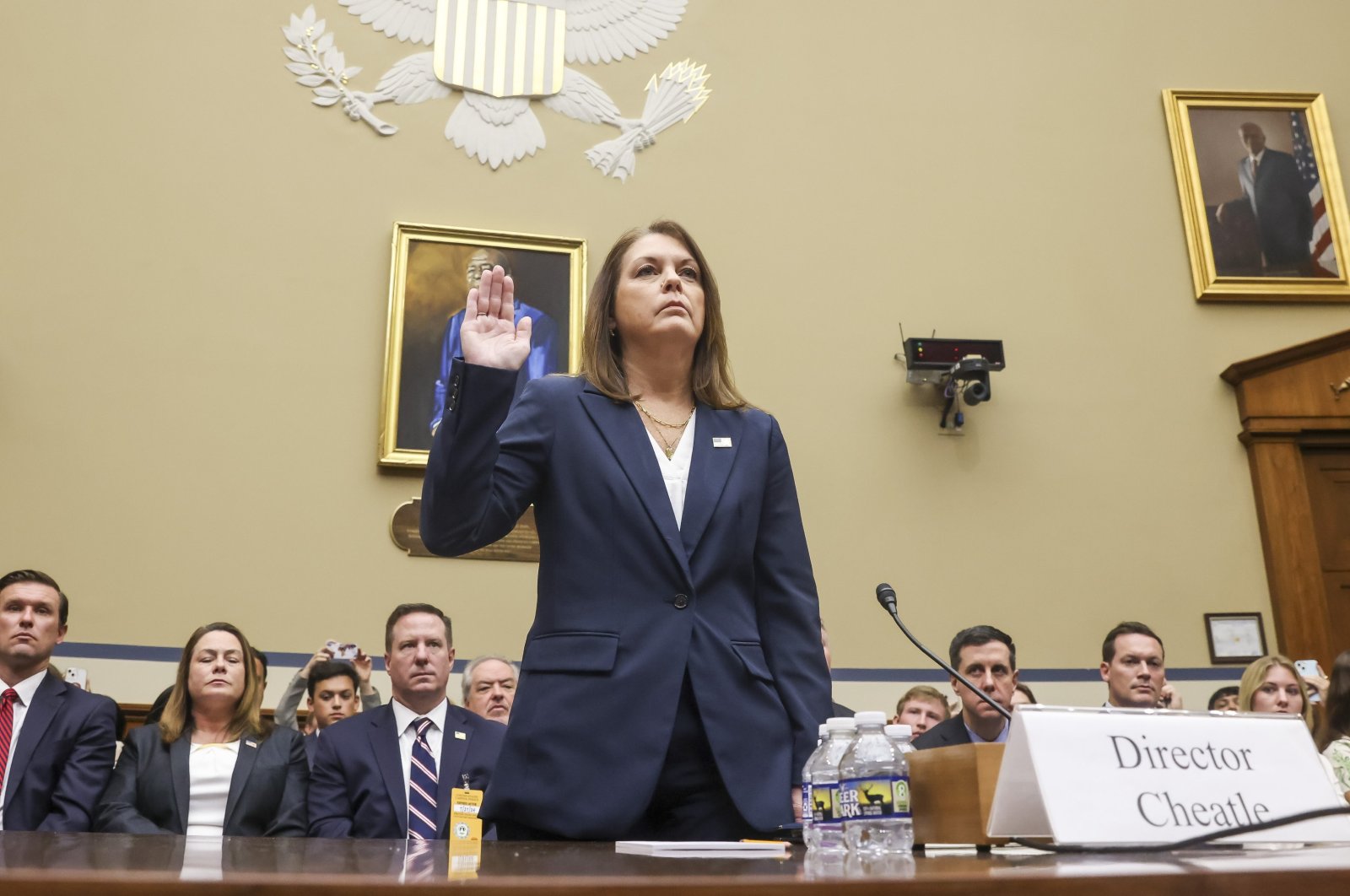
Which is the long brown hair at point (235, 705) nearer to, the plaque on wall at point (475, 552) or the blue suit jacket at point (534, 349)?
the plaque on wall at point (475, 552)

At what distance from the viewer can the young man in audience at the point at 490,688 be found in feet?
16.3

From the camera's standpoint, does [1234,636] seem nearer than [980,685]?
No

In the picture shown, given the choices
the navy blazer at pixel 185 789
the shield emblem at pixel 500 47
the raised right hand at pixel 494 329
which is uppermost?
the shield emblem at pixel 500 47

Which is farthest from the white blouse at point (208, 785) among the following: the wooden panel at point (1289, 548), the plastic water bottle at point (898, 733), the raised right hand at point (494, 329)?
the wooden panel at point (1289, 548)

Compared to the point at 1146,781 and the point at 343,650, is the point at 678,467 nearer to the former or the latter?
the point at 1146,781

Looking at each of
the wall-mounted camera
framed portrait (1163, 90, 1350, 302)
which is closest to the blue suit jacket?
the wall-mounted camera

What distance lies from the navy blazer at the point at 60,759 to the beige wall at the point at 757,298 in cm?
137

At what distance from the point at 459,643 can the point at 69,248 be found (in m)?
2.79

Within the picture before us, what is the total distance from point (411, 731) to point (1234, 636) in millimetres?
4510

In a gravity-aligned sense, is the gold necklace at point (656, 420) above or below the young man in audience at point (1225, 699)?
above

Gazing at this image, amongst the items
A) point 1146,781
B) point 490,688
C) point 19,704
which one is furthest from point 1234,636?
point 1146,781

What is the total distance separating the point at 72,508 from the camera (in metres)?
5.77

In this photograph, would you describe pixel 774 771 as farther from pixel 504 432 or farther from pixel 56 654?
pixel 56 654

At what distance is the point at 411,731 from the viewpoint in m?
4.14
